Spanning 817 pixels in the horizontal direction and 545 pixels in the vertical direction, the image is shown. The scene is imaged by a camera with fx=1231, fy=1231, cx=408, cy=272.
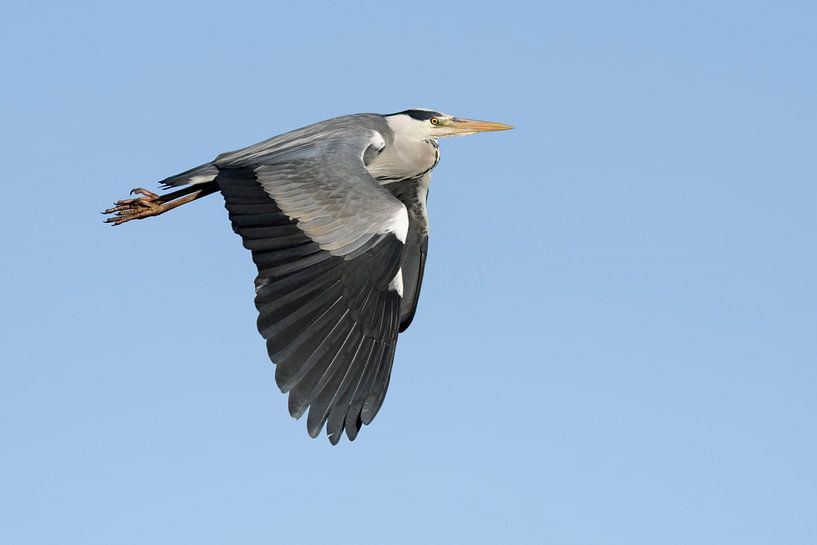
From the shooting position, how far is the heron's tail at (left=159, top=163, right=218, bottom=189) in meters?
9.45

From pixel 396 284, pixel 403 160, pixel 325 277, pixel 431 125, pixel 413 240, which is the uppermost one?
pixel 431 125

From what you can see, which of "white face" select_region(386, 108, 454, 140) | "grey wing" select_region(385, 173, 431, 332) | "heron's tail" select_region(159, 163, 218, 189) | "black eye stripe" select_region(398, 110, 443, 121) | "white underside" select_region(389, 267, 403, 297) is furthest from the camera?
"black eye stripe" select_region(398, 110, 443, 121)

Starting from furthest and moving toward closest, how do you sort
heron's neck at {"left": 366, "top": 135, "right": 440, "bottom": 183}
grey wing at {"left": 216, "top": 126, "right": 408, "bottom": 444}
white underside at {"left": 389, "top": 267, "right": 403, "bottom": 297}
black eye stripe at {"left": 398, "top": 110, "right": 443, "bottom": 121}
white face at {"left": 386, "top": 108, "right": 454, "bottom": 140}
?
black eye stripe at {"left": 398, "top": 110, "right": 443, "bottom": 121} < white face at {"left": 386, "top": 108, "right": 454, "bottom": 140} < heron's neck at {"left": 366, "top": 135, "right": 440, "bottom": 183} < white underside at {"left": 389, "top": 267, "right": 403, "bottom": 297} < grey wing at {"left": 216, "top": 126, "right": 408, "bottom": 444}

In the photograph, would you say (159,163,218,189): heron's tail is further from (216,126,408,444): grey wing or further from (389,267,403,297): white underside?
(389,267,403,297): white underside

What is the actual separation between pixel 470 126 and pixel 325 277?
320 cm

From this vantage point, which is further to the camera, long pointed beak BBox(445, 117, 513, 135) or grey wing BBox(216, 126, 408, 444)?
long pointed beak BBox(445, 117, 513, 135)

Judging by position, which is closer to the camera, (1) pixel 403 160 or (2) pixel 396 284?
(2) pixel 396 284

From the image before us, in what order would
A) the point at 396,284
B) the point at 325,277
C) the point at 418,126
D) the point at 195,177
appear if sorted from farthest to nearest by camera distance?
the point at 418,126 < the point at 195,177 < the point at 396,284 < the point at 325,277

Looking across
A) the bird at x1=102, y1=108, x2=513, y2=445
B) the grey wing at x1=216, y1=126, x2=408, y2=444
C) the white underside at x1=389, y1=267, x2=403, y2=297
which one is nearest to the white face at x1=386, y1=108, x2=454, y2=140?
the bird at x1=102, y1=108, x2=513, y2=445

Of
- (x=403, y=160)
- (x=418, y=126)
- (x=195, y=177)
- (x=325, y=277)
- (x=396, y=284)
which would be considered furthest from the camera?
(x=418, y=126)

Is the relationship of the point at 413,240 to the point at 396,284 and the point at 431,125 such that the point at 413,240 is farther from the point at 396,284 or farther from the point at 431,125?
the point at 396,284

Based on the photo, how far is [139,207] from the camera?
1017cm

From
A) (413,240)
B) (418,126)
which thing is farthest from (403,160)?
(413,240)

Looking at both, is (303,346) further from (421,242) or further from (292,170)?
(421,242)
